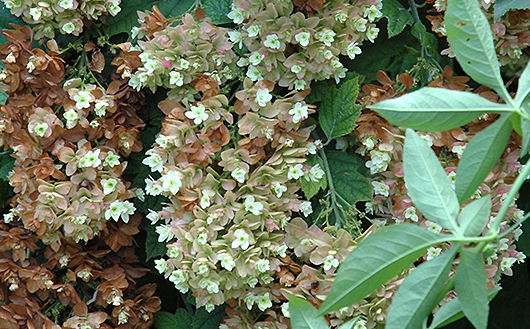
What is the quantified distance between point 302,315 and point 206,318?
42 cm

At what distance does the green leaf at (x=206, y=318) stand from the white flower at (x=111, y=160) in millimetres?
276

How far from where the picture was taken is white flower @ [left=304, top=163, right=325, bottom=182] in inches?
34.6

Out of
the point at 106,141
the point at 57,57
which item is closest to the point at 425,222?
the point at 106,141

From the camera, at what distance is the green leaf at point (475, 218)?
18.9 inches

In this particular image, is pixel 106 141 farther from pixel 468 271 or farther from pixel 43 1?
pixel 468 271

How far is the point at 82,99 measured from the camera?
900 millimetres

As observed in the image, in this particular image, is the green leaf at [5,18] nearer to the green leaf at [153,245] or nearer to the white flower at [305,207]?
the green leaf at [153,245]

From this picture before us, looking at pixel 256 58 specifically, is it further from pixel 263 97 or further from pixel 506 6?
pixel 506 6

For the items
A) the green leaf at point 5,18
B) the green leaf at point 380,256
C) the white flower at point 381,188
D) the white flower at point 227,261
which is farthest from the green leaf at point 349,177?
the green leaf at point 5,18

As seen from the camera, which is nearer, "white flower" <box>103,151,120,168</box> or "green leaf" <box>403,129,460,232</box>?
"green leaf" <box>403,129,460,232</box>

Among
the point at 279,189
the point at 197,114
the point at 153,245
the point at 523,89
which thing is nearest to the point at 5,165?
the point at 153,245

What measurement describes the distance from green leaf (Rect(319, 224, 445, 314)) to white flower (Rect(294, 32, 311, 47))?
46 centimetres

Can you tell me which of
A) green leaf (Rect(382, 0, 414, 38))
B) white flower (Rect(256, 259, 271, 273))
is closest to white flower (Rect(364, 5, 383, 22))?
green leaf (Rect(382, 0, 414, 38))

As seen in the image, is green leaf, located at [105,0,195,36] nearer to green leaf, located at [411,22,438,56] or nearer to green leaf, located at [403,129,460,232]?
green leaf, located at [411,22,438,56]
